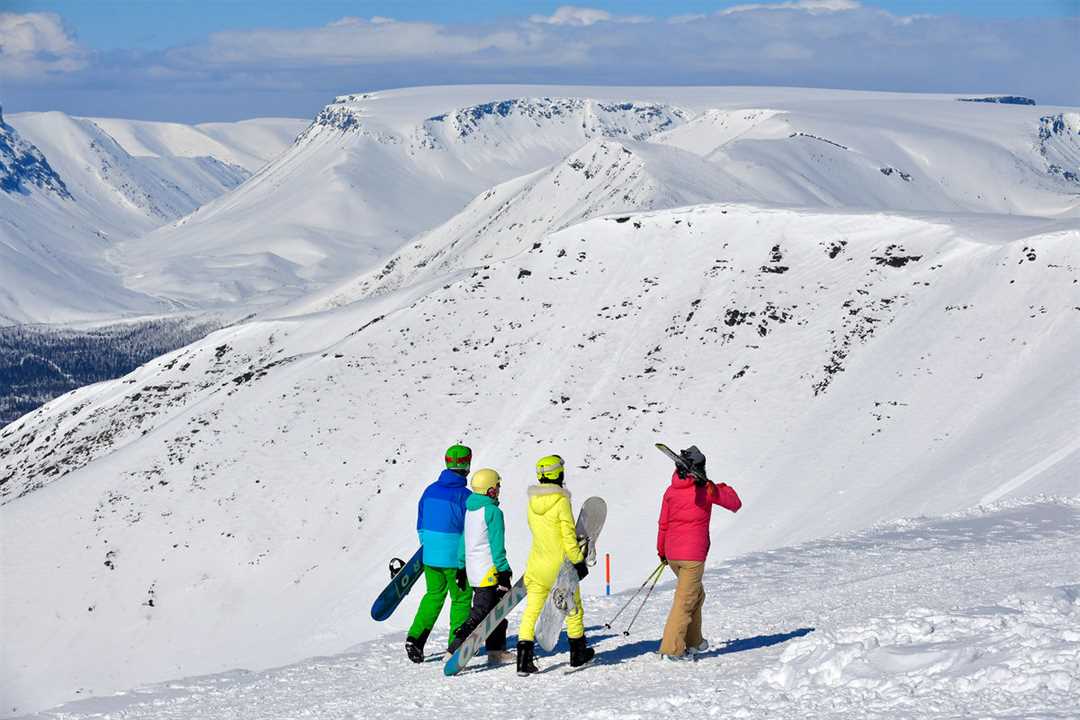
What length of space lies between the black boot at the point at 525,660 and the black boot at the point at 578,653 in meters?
0.49

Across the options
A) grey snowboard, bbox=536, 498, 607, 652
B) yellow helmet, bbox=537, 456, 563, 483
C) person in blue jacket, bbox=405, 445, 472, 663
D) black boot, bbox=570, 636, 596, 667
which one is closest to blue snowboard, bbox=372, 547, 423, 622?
person in blue jacket, bbox=405, 445, 472, 663

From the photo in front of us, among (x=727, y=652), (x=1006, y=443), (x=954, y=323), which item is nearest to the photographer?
(x=727, y=652)

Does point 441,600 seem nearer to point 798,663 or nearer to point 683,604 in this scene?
point 683,604

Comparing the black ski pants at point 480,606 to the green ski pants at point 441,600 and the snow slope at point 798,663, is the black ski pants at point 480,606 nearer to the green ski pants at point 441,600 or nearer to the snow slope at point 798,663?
the green ski pants at point 441,600

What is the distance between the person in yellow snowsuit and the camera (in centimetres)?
1435

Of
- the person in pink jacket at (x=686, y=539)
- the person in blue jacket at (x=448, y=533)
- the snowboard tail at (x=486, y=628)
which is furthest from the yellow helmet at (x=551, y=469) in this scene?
the snowboard tail at (x=486, y=628)

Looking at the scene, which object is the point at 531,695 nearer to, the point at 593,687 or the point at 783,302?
the point at 593,687

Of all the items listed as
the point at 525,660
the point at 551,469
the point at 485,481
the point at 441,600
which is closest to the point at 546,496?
the point at 551,469

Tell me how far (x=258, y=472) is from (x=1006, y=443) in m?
33.5

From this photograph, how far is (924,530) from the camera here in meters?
25.3

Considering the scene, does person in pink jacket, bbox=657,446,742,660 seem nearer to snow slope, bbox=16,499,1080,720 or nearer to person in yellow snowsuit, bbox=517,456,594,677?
snow slope, bbox=16,499,1080,720

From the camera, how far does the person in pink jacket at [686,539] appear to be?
14375 millimetres

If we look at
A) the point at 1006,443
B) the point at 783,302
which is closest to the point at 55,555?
the point at 783,302

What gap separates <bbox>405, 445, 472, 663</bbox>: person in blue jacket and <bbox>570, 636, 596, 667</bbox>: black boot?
1.85 metres
